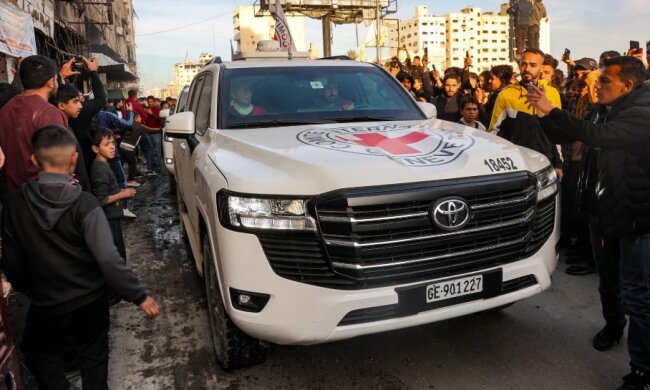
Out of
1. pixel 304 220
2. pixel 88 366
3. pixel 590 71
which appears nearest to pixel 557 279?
pixel 590 71

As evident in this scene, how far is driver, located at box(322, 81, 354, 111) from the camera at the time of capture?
152 inches

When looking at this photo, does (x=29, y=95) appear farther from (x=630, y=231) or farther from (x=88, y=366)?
(x=630, y=231)

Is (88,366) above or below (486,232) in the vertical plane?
below

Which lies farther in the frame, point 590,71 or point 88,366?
point 590,71

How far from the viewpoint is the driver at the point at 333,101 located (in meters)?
3.86

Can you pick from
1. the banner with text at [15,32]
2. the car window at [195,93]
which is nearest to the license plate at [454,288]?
the car window at [195,93]

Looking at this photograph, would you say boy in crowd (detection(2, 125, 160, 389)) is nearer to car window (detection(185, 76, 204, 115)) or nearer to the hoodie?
the hoodie

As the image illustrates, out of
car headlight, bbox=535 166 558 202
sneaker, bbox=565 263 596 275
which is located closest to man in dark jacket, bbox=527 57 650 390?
car headlight, bbox=535 166 558 202

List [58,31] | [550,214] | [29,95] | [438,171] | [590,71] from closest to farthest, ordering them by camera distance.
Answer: [438,171] → [550,214] → [29,95] → [590,71] → [58,31]

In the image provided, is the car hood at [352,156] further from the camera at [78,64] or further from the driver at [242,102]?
the camera at [78,64]

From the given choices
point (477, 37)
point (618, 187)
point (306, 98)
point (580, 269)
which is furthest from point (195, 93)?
point (477, 37)

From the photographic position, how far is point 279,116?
3709 millimetres

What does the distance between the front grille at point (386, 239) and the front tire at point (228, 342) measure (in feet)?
2.07

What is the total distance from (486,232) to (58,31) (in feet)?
55.0
